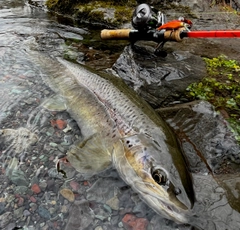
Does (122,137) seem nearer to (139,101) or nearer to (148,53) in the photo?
(139,101)

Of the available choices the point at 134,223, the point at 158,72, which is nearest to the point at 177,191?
the point at 134,223

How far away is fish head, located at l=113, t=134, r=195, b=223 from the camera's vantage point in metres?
2.72

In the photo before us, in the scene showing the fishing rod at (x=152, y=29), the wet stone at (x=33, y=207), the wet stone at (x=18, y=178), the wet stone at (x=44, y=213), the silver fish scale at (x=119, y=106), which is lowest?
the wet stone at (x=44, y=213)

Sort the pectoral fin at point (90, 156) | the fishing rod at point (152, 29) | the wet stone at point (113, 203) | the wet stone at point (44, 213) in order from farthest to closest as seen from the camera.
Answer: the fishing rod at point (152, 29) < the pectoral fin at point (90, 156) < the wet stone at point (113, 203) < the wet stone at point (44, 213)

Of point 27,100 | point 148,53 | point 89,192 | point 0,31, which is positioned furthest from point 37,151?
point 0,31

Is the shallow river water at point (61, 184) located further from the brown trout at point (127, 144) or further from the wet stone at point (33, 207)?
the brown trout at point (127, 144)

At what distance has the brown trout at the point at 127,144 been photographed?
2.83 meters

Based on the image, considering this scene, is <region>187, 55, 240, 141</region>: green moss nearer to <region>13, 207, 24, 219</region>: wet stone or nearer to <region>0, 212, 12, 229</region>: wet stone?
<region>13, 207, 24, 219</region>: wet stone

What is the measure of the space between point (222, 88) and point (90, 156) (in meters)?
2.71

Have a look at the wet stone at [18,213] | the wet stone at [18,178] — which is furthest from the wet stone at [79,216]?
the wet stone at [18,178]

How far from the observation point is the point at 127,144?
3.46 metres

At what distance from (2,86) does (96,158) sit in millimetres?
2658

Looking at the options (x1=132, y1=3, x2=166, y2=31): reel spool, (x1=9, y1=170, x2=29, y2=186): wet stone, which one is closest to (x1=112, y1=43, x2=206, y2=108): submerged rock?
(x1=132, y1=3, x2=166, y2=31): reel spool

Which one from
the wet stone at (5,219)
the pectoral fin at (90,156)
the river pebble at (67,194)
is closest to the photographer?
the wet stone at (5,219)
